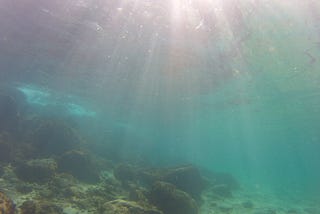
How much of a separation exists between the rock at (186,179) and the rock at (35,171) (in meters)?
6.34

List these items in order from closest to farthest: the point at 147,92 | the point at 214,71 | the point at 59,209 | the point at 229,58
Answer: the point at 59,209, the point at 229,58, the point at 214,71, the point at 147,92

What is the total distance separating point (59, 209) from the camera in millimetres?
9383

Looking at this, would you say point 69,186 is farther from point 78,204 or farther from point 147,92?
point 147,92

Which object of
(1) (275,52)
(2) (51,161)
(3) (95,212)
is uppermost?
(1) (275,52)

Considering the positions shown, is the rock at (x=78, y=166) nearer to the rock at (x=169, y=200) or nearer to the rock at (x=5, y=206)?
the rock at (x=169, y=200)

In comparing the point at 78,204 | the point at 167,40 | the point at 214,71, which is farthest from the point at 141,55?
the point at 78,204

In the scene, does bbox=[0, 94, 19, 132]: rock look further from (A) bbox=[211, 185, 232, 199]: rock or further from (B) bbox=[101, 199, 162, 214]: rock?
(A) bbox=[211, 185, 232, 199]: rock

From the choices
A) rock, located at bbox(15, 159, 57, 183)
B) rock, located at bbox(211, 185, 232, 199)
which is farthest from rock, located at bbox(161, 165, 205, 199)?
rock, located at bbox(15, 159, 57, 183)

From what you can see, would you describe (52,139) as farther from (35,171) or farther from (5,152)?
(35,171)

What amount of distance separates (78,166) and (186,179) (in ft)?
20.4

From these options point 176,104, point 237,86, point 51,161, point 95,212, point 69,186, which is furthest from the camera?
point 176,104

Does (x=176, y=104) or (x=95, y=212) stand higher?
(x=176, y=104)

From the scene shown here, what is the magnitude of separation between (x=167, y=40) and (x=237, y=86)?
11.7 m

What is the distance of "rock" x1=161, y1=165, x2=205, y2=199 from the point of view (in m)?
16.8
